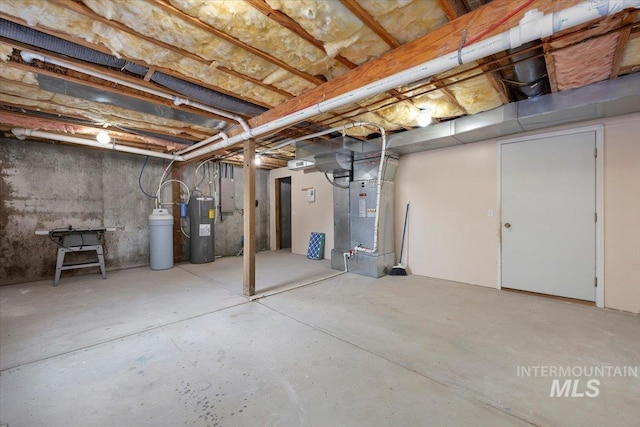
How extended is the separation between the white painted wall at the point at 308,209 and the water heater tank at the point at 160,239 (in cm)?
280

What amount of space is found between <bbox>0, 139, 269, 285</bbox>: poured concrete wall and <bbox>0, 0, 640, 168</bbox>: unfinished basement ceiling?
1.29 m

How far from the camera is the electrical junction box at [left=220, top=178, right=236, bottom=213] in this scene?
6.12 metres

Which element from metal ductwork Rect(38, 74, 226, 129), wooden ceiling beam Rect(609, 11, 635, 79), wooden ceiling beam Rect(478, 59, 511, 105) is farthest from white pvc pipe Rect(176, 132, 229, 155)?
wooden ceiling beam Rect(609, 11, 635, 79)

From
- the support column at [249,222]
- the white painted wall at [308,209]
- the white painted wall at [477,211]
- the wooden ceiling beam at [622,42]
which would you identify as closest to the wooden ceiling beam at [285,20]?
the support column at [249,222]

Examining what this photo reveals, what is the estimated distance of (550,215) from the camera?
3.18m

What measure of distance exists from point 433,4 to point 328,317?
105 inches

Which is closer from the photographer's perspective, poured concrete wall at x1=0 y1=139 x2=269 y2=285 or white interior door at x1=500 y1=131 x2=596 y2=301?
white interior door at x1=500 y1=131 x2=596 y2=301

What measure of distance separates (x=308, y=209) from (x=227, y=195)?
6.45 feet

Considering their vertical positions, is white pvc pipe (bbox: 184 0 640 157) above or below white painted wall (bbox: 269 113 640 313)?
above

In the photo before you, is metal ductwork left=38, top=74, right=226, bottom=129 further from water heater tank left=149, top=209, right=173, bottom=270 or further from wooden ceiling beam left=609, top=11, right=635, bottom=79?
wooden ceiling beam left=609, top=11, right=635, bottom=79

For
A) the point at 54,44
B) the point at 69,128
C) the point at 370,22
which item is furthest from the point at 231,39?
the point at 69,128

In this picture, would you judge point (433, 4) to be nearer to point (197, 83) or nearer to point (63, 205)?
→ point (197, 83)

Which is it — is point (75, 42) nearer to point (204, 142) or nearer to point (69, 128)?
point (204, 142)

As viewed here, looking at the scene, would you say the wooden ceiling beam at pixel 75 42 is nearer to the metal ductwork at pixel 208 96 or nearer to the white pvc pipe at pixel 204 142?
the metal ductwork at pixel 208 96
